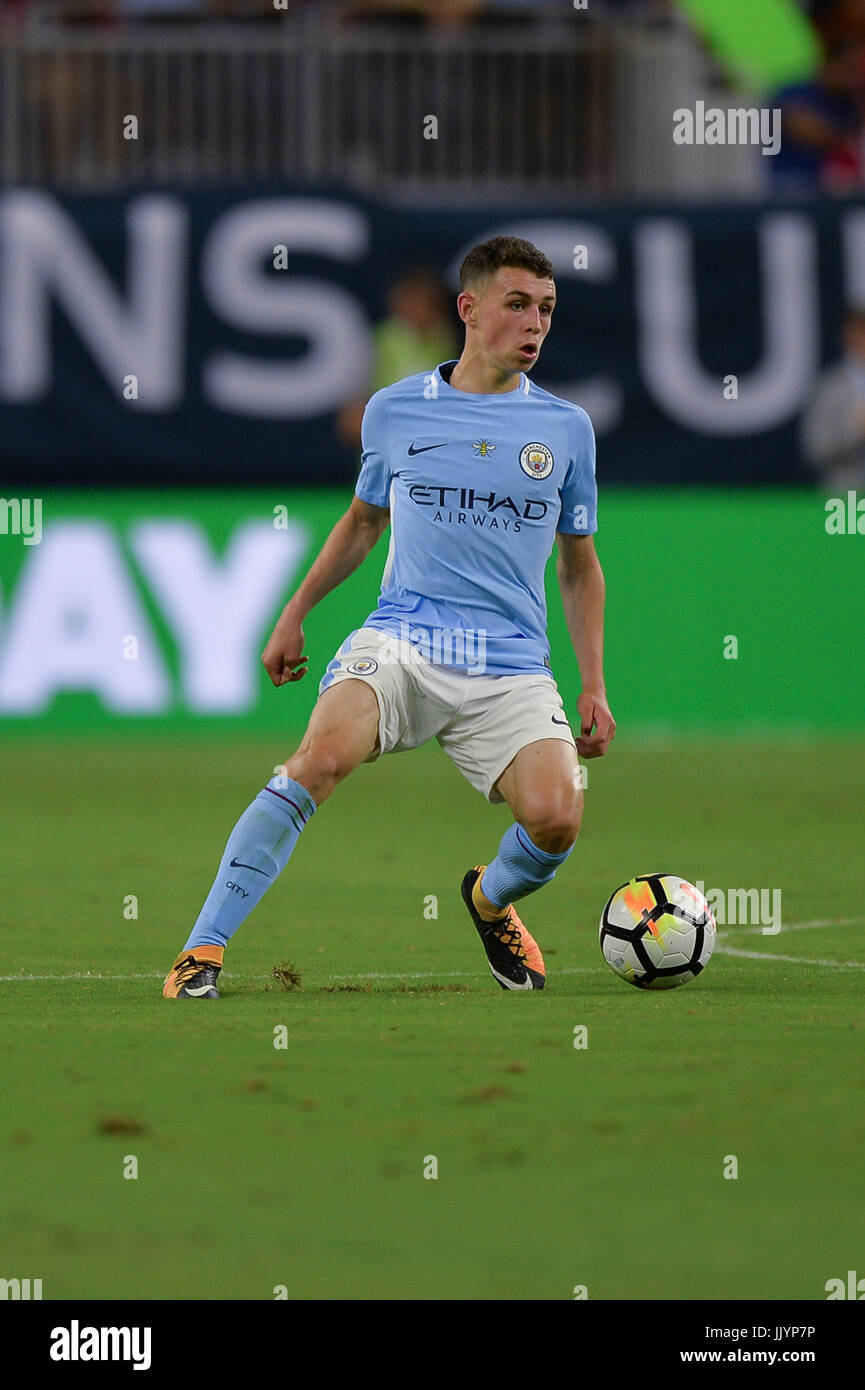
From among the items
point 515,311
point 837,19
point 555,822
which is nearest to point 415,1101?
point 555,822

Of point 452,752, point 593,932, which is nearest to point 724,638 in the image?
point 593,932

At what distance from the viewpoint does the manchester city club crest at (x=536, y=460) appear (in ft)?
21.9

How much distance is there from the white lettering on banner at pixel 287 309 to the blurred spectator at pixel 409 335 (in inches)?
4.9

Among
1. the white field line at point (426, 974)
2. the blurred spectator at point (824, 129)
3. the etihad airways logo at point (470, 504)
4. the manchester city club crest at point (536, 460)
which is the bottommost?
the white field line at point (426, 974)

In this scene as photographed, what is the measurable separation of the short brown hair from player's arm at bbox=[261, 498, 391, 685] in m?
0.78

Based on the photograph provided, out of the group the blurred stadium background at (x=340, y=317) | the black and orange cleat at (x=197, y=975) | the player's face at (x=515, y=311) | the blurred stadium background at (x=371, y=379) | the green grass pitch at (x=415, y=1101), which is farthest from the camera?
the blurred stadium background at (x=340, y=317)

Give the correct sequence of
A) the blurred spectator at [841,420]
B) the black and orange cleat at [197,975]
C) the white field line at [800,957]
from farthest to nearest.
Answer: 1. the blurred spectator at [841,420]
2. the white field line at [800,957]
3. the black and orange cleat at [197,975]

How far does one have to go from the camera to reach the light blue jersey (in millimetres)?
6688

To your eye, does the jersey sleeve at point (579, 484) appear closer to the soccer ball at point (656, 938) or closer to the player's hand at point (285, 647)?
the player's hand at point (285, 647)

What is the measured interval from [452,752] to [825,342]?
9.85m

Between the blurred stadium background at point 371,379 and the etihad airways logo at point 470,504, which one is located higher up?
the blurred stadium background at point 371,379

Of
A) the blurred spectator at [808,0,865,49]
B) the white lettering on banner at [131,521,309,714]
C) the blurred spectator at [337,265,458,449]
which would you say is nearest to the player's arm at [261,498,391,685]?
the white lettering on banner at [131,521,309,714]

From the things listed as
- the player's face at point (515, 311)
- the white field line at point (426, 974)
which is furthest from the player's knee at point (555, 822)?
the player's face at point (515, 311)

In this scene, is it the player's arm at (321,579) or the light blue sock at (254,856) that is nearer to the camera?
the light blue sock at (254,856)
